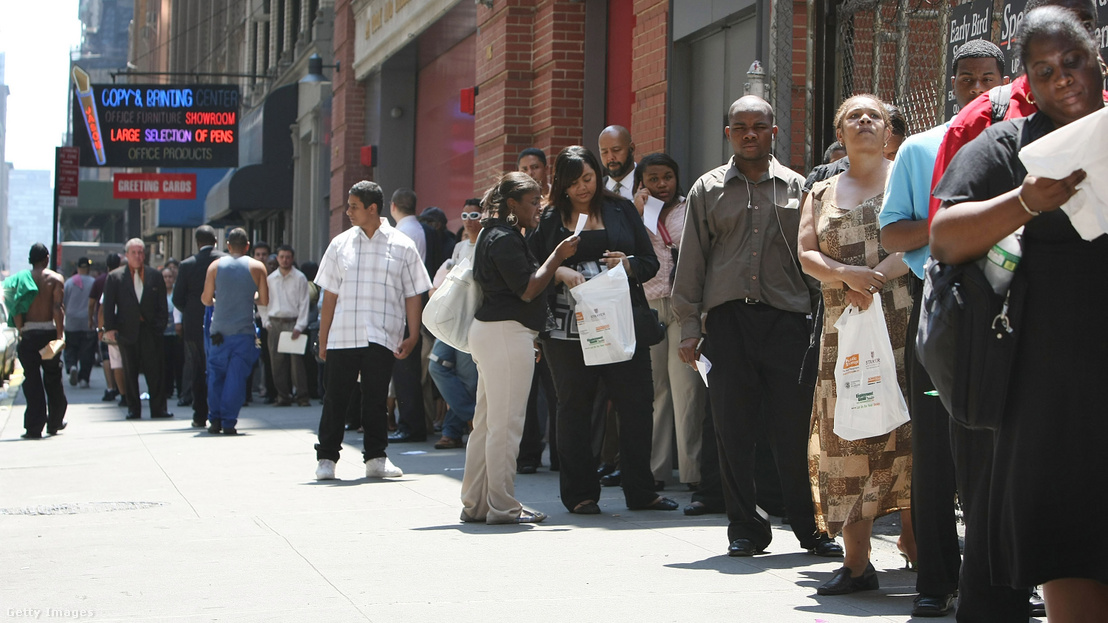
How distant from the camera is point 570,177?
7.28 m

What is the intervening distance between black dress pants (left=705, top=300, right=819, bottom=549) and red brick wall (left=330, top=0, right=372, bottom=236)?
1436 cm

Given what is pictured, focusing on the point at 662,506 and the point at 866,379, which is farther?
the point at 662,506

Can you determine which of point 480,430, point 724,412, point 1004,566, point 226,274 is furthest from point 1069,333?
point 226,274

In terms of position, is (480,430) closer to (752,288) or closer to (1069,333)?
(752,288)

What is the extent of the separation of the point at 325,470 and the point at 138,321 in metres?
7.01

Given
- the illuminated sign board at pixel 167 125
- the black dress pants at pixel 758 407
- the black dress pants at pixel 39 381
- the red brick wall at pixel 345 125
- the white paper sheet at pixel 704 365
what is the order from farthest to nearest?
the illuminated sign board at pixel 167 125 < the red brick wall at pixel 345 125 < the black dress pants at pixel 39 381 < the white paper sheet at pixel 704 365 < the black dress pants at pixel 758 407

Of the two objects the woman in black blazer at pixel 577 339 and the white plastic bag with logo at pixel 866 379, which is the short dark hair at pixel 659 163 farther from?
the white plastic bag with logo at pixel 866 379

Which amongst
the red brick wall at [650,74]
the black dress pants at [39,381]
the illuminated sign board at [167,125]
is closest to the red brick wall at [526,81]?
the red brick wall at [650,74]

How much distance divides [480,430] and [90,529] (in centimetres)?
212

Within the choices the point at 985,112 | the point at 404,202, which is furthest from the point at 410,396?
the point at 985,112

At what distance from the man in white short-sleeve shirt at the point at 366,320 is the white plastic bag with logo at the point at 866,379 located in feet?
14.5

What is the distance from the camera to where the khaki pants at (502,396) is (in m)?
7.08

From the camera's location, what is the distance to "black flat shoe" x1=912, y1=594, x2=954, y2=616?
4.71 meters

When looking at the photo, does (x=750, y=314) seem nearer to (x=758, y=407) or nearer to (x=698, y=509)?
(x=758, y=407)
